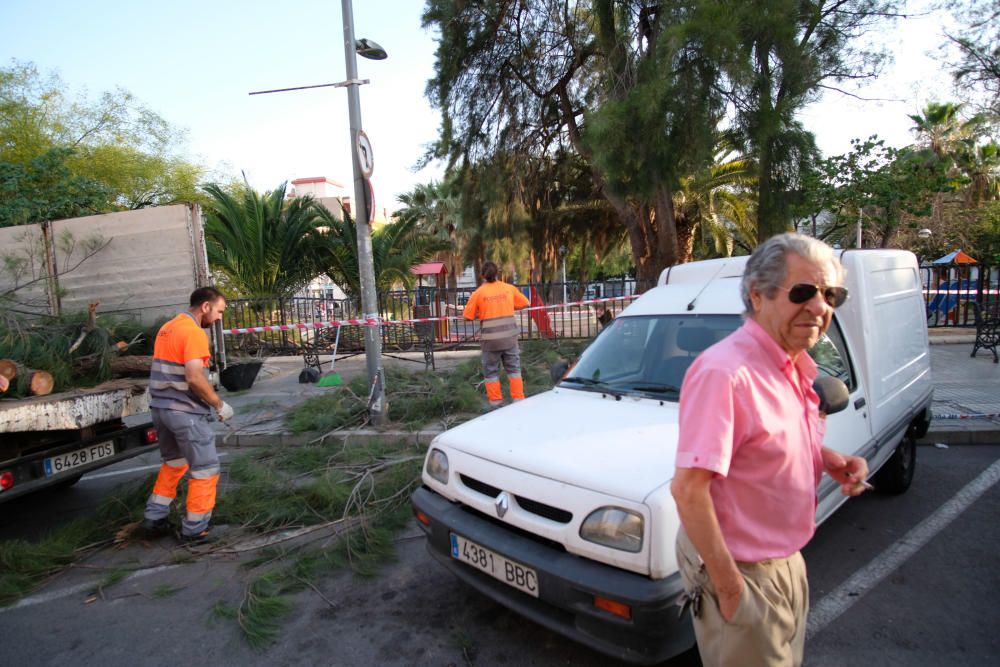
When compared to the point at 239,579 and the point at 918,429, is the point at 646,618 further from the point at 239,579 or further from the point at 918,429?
the point at 918,429

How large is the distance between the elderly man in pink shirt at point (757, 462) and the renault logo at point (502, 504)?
3.63 ft

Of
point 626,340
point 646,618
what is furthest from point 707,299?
point 646,618

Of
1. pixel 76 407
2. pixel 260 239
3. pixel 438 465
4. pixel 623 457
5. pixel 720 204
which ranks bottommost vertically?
pixel 438 465

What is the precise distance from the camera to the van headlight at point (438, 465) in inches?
123

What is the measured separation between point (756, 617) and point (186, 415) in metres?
3.96

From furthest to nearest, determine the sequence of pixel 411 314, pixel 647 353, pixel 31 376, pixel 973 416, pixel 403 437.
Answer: pixel 411 314 < pixel 973 416 < pixel 403 437 < pixel 31 376 < pixel 647 353

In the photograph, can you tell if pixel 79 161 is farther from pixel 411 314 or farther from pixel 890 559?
pixel 890 559

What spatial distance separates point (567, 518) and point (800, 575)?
985mm

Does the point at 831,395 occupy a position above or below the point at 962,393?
above

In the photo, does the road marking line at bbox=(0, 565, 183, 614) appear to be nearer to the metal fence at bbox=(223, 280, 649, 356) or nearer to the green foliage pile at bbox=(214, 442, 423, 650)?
the green foliage pile at bbox=(214, 442, 423, 650)

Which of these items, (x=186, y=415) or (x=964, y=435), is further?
(x=964, y=435)

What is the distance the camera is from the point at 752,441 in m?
1.53

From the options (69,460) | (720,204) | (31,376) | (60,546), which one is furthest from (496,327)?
(720,204)

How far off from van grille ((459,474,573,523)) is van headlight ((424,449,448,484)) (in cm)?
21
